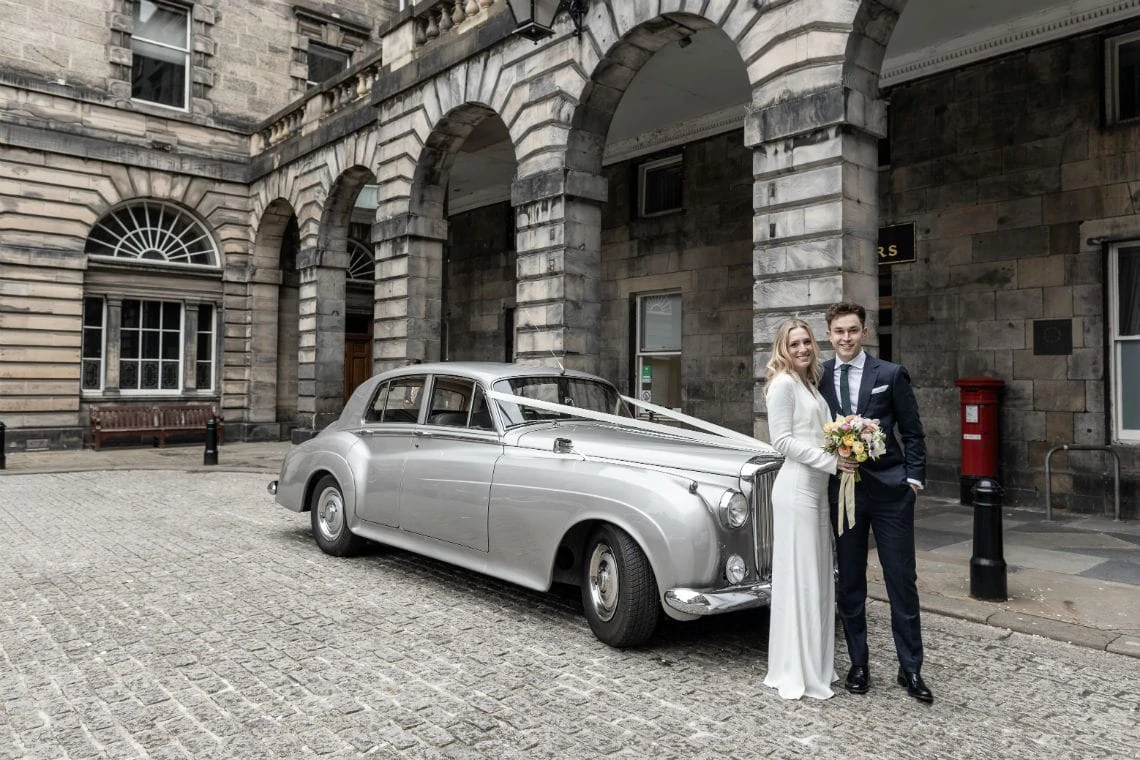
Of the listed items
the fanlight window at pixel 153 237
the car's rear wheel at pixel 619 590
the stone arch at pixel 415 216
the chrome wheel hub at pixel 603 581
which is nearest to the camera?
the car's rear wheel at pixel 619 590

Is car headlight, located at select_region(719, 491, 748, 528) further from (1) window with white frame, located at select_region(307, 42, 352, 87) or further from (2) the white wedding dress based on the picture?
(1) window with white frame, located at select_region(307, 42, 352, 87)

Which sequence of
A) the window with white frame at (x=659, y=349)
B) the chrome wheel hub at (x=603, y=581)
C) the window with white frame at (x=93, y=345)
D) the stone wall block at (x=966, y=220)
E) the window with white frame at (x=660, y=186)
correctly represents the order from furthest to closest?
1. the window with white frame at (x=93, y=345)
2. the window with white frame at (x=659, y=349)
3. the window with white frame at (x=660, y=186)
4. the stone wall block at (x=966, y=220)
5. the chrome wheel hub at (x=603, y=581)

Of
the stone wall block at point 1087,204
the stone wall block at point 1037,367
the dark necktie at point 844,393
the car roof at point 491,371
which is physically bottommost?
the dark necktie at point 844,393

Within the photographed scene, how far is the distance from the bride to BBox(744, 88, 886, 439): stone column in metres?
3.50

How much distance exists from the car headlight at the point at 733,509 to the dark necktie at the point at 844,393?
0.70m

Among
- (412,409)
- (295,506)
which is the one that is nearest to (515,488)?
(412,409)

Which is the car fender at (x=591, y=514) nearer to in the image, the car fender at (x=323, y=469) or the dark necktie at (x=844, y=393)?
the dark necktie at (x=844, y=393)

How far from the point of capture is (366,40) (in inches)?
850

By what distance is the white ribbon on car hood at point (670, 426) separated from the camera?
4898mm

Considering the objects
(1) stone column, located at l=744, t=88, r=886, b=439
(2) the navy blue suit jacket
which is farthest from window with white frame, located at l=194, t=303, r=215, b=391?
(2) the navy blue suit jacket

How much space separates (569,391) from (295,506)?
10.1 ft

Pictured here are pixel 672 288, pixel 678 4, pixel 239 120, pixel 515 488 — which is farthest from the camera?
pixel 239 120

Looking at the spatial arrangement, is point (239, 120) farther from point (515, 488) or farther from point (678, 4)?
point (515, 488)

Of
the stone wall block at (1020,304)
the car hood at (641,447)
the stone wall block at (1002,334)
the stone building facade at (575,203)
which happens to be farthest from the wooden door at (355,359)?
the car hood at (641,447)
